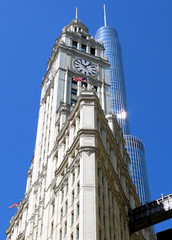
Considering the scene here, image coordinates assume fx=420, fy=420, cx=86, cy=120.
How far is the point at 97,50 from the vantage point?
102000mm

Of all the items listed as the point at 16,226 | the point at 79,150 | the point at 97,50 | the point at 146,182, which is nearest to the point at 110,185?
the point at 79,150

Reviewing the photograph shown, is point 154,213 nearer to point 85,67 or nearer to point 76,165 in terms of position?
point 76,165

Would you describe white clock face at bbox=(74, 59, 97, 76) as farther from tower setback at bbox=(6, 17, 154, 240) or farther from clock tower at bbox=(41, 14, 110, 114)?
tower setback at bbox=(6, 17, 154, 240)

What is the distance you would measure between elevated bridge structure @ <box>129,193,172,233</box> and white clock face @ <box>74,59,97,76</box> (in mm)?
35785

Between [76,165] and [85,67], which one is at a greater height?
[85,67]

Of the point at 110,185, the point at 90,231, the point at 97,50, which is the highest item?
the point at 97,50

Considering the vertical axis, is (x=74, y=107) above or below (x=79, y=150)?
above

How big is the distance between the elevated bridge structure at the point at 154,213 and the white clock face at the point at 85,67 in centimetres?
3579

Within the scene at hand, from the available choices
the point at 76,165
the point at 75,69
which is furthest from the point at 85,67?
the point at 76,165

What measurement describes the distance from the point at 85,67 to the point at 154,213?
134 ft

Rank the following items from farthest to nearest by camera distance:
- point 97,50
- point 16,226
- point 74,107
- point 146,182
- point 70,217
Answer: point 146,182 → point 97,50 → point 16,226 → point 74,107 → point 70,217

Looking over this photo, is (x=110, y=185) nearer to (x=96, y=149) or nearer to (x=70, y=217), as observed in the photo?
(x=96, y=149)

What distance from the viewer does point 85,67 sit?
304ft

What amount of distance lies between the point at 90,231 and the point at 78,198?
6288 mm
